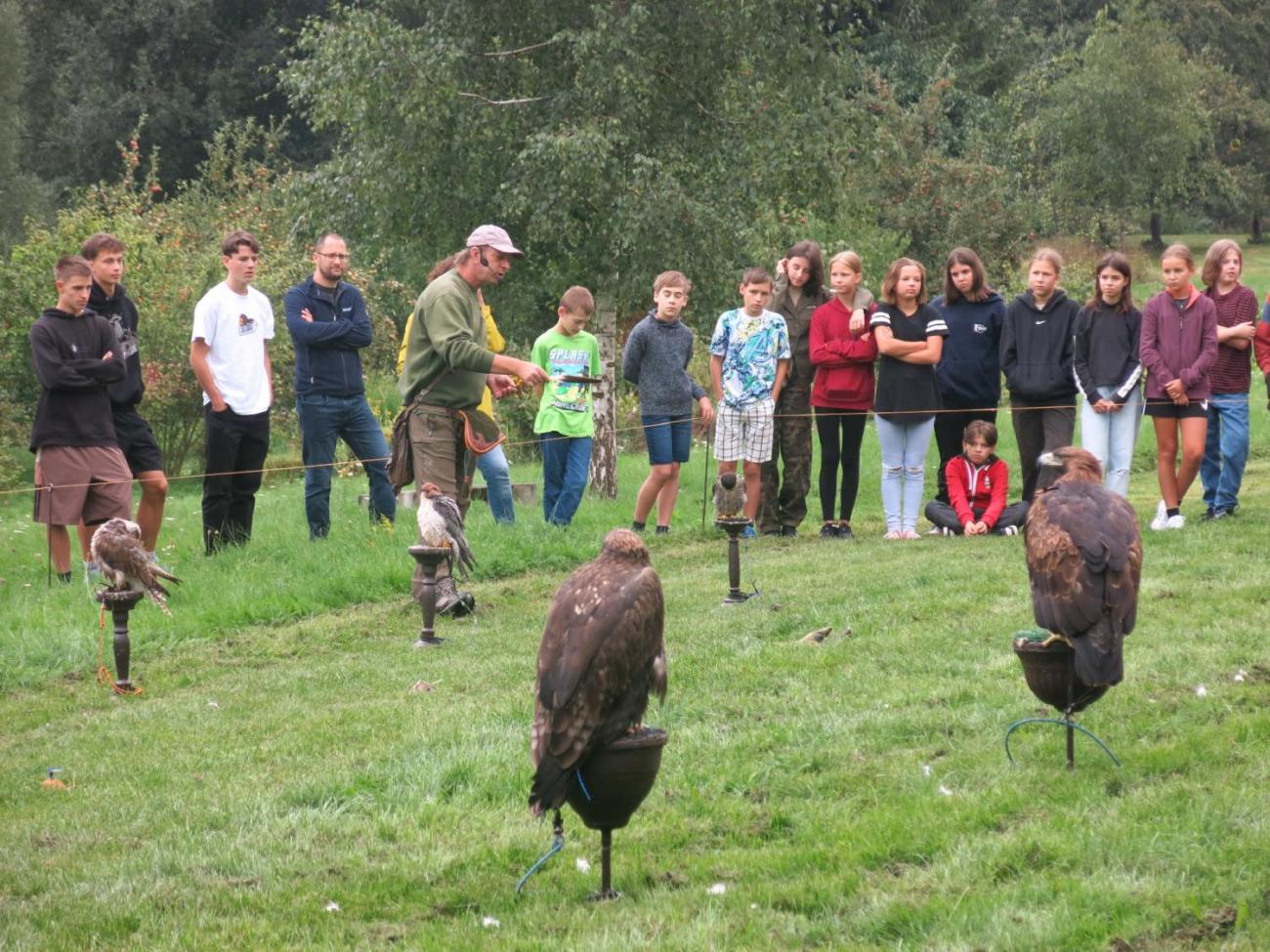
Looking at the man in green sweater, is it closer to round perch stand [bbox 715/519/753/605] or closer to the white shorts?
round perch stand [bbox 715/519/753/605]

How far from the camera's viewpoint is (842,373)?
522 inches

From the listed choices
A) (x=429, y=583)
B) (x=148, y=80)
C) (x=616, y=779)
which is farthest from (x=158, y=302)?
(x=148, y=80)

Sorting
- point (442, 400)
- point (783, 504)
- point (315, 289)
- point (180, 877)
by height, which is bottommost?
point (180, 877)

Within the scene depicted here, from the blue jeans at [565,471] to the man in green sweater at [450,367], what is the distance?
8.20ft

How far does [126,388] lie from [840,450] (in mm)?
6035

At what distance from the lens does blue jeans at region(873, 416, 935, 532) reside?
13.2 metres

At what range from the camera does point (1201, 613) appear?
354 inches

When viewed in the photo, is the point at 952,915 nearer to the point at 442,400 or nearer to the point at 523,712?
the point at 523,712

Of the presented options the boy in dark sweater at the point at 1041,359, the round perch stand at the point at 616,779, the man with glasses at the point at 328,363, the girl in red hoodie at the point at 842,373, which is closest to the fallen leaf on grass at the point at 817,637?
the round perch stand at the point at 616,779

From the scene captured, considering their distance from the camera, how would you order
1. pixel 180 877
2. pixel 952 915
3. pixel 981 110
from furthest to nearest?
pixel 981 110 < pixel 180 877 < pixel 952 915

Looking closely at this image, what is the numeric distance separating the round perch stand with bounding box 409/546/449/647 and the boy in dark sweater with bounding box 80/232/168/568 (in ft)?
9.50

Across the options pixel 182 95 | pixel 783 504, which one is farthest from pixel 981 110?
pixel 783 504

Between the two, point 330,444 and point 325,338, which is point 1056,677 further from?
point 330,444

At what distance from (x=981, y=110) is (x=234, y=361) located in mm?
34099
